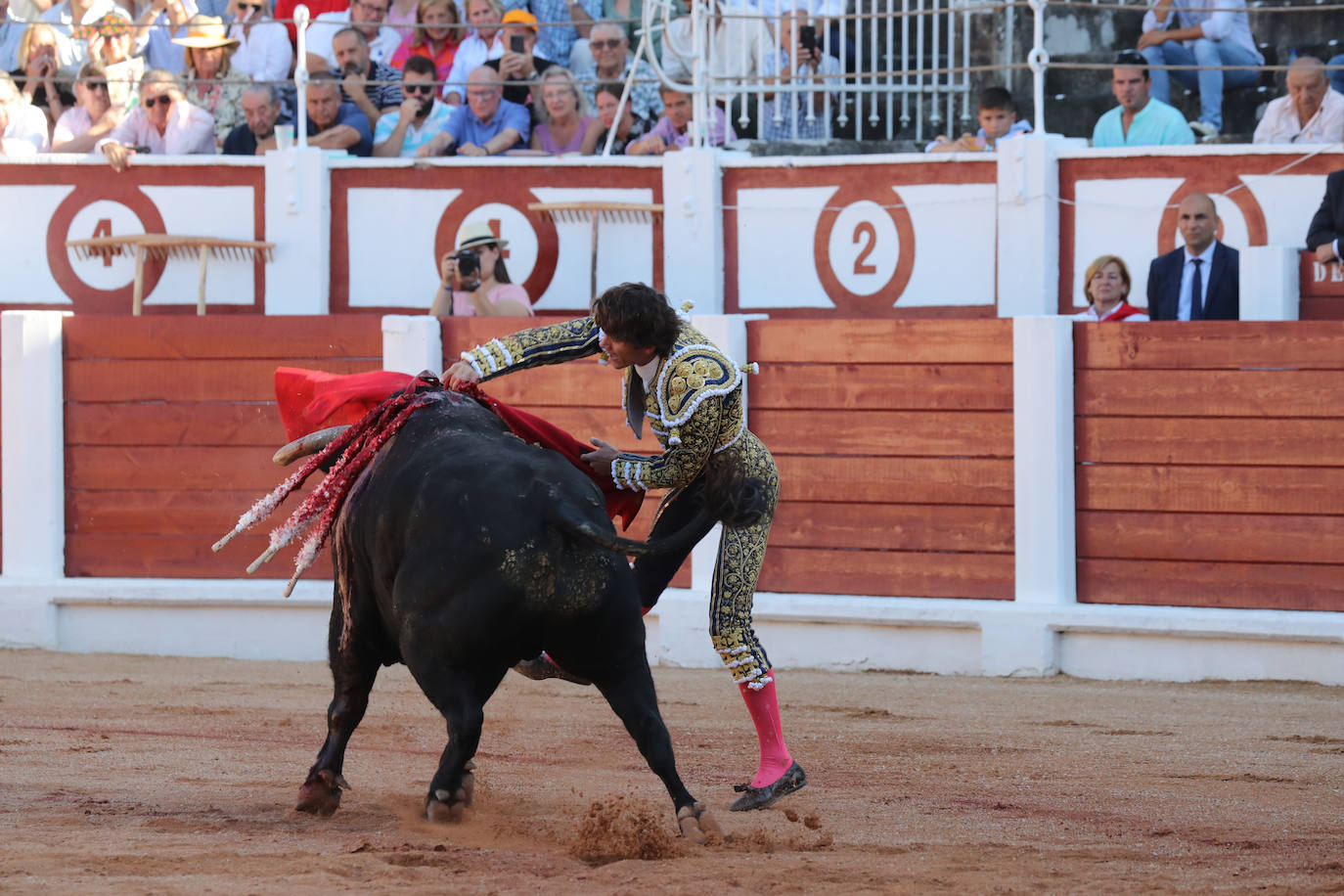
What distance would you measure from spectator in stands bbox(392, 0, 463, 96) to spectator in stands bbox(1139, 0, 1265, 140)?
3582mm

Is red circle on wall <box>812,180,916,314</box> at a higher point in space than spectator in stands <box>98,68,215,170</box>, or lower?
lower

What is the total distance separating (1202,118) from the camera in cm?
835

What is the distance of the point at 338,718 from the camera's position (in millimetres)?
3998

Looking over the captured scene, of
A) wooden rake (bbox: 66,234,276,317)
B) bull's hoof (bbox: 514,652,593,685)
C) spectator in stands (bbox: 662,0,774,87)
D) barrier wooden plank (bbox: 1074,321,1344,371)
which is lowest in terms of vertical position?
bull's hoof (bbox: 514,652,593,685)

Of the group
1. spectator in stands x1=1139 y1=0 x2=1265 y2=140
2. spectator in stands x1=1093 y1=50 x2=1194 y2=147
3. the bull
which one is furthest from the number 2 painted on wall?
the bull

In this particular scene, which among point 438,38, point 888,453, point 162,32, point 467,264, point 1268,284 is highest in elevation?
point 162,32

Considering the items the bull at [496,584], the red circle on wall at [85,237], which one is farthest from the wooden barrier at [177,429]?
the bull at [496,584]

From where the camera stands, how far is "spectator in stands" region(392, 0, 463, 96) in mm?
9039

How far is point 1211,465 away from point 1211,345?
456 millimetres

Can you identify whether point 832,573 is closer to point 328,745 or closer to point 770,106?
point 770,106

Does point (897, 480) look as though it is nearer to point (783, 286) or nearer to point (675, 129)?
point (783, 286)

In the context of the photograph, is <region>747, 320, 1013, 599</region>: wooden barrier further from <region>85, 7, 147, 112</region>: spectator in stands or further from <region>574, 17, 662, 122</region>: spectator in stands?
<region>85, 7, 147, 112</region>: spectator in stands

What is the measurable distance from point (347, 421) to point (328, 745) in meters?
A: 0.79

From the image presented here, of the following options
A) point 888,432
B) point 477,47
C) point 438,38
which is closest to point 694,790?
point 888,432
